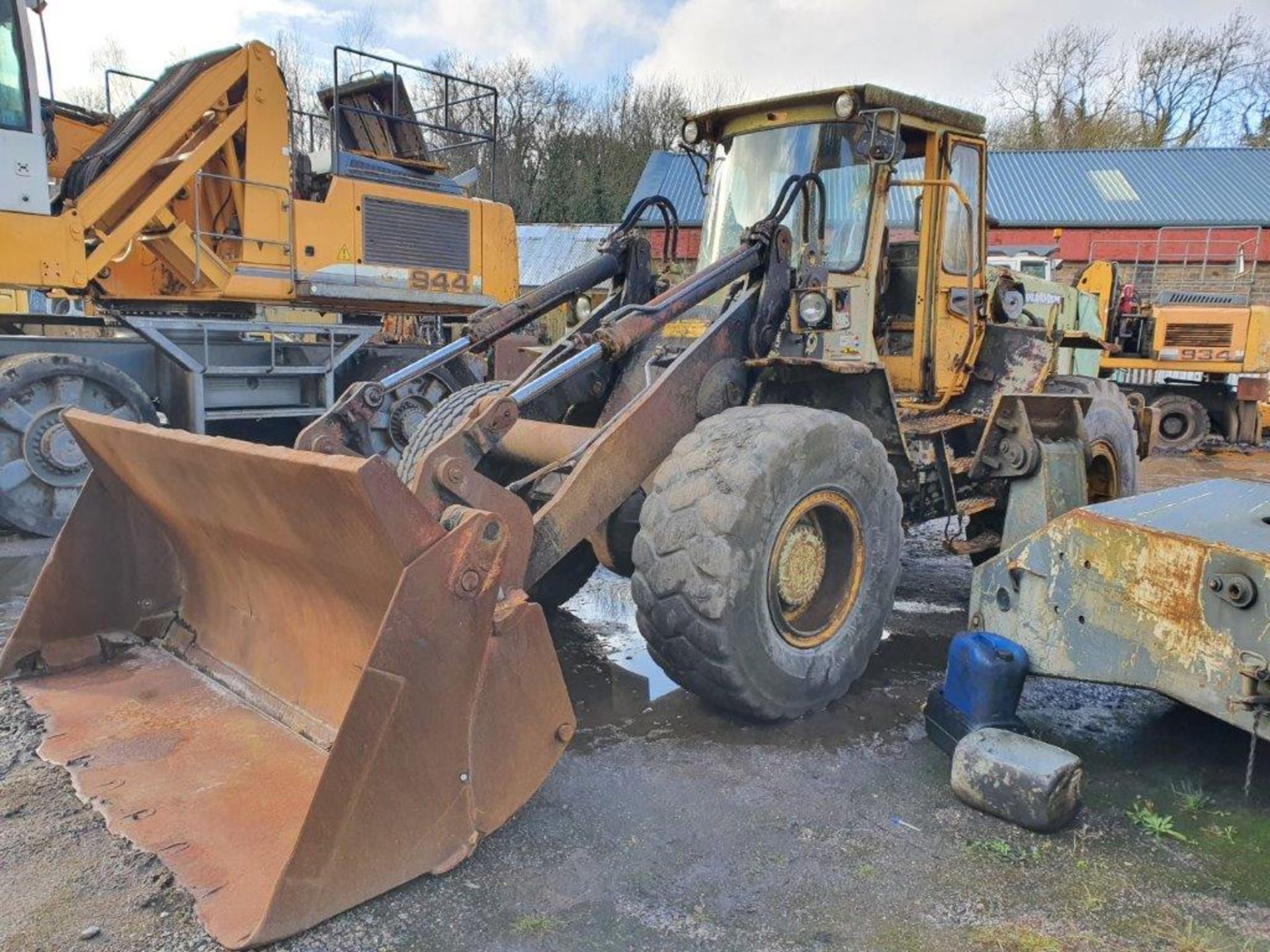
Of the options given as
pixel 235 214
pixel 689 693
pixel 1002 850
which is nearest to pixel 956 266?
pixel 689 693

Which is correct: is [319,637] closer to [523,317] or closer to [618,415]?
[618,415]

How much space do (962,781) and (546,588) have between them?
8.13ft

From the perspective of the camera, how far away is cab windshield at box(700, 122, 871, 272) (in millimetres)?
4852

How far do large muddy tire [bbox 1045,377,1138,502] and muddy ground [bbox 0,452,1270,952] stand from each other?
2.21m

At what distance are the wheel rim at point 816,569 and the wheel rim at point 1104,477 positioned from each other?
8.51 feet

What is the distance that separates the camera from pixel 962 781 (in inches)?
127

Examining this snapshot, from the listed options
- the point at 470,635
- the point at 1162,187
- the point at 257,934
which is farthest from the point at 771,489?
the point at 1162,187

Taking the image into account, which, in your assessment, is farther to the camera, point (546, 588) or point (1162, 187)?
point (1162, 187)

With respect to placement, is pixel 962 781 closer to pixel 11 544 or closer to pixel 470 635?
pixel 470 635

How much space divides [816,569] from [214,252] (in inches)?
242

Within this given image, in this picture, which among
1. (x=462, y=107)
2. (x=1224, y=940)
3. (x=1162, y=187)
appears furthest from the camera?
(x=462, y=107)

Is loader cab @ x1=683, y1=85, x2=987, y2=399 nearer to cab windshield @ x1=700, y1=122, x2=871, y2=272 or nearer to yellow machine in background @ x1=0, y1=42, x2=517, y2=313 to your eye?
cab windshield @ x1=700, y1=122, x2=871, y2=272

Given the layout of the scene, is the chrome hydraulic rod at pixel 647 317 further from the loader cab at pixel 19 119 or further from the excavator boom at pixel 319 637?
the loader cab at pixel 19 119

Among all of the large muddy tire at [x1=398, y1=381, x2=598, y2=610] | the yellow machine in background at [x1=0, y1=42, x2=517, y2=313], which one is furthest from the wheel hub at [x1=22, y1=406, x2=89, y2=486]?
the large muddy tire at [x1=398, y1=381, x2=598, y2=610]
